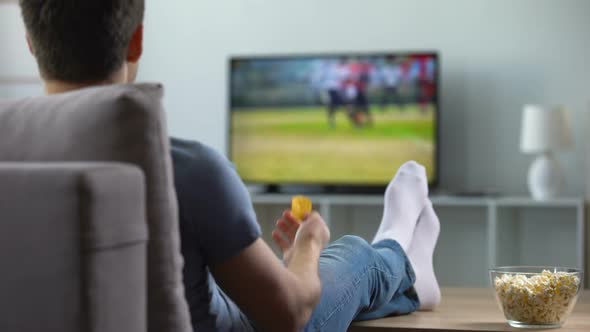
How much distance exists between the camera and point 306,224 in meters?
1.52

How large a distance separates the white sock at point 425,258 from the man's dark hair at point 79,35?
100cm

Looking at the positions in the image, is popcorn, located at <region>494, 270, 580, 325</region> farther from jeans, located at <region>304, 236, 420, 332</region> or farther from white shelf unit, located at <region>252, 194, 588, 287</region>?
white shelf unit, located at <region>252, 194, 588, 287</region>

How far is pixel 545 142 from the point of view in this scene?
177 inches

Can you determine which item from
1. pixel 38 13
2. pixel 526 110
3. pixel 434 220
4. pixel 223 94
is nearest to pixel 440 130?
pixel 526 110

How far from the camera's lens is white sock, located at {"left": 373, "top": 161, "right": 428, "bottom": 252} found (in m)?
2.16

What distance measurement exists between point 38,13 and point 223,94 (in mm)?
4045

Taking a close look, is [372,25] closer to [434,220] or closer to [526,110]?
[526,110]

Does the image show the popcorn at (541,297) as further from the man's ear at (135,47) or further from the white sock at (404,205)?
the man's ear at (135,47)

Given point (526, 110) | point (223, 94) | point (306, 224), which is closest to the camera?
point (306, 224)

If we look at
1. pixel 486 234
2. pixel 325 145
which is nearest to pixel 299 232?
pixel 325 145

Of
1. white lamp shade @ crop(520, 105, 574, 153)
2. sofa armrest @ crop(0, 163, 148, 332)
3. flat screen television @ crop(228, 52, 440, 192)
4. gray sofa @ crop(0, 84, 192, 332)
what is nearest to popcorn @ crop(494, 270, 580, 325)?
gray sofa @ crop(0, 84, 192, 332)

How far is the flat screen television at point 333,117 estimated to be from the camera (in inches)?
187

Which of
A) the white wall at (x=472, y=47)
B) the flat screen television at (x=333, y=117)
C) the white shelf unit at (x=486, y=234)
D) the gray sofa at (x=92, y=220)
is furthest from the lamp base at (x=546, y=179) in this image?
the gray sofa at (x=92, y=220)

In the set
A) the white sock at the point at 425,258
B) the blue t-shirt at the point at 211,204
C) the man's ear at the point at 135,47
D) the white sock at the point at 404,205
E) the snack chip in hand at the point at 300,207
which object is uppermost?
the man's ear at the point at 135,47
